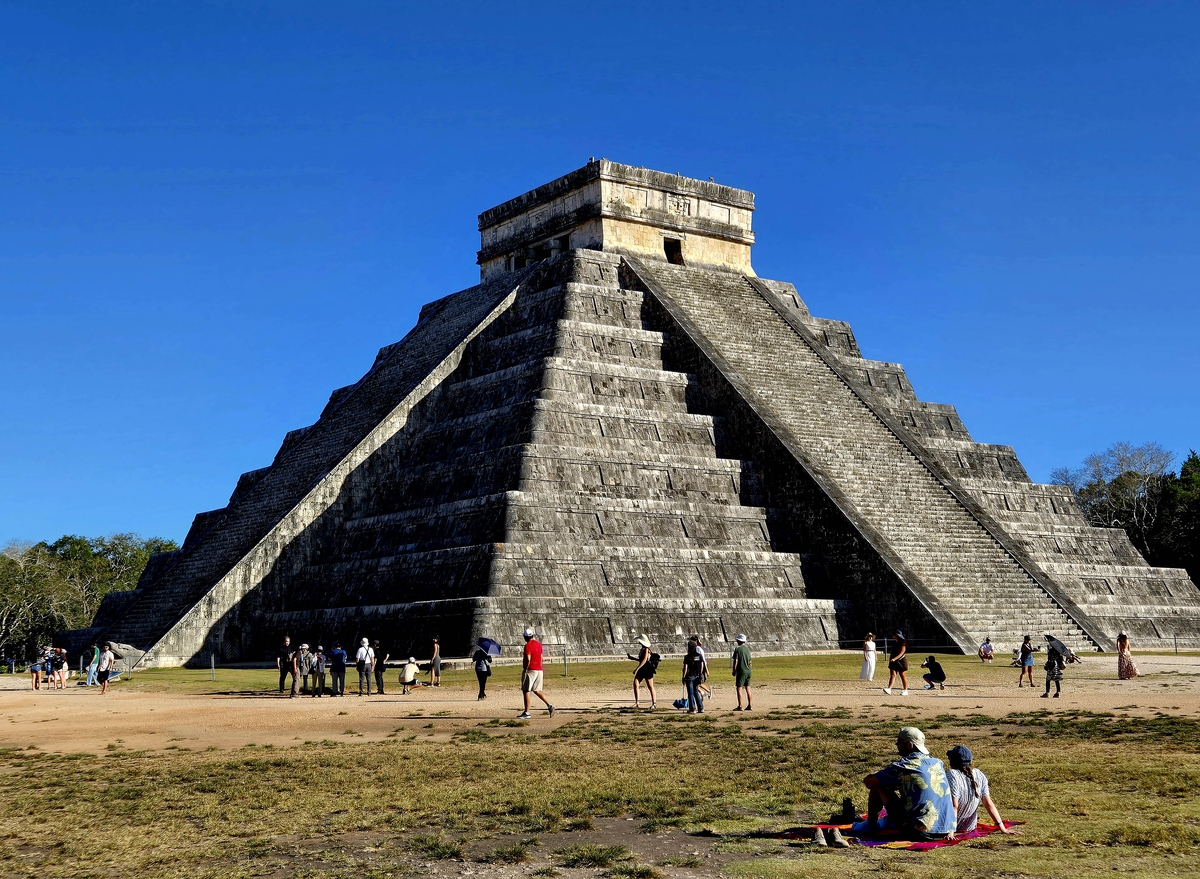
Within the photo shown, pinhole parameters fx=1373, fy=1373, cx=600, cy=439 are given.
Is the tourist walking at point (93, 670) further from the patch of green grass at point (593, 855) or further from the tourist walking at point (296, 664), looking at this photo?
the patch of green grass at point (593, 855)

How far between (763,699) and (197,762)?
31.7ft

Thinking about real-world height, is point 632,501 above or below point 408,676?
above

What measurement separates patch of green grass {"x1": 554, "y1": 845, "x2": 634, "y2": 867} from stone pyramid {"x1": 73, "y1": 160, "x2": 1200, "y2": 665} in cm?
1807

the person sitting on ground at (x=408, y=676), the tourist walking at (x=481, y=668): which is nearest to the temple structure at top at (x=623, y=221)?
the person sitting on ground at (x=408, y=676)

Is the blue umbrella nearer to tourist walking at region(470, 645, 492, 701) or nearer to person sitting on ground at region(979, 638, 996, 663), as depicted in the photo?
tourist walking at region(470, 645, 492, 701)

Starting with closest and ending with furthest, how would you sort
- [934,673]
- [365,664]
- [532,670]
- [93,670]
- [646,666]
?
[532,670] → [646,666] → [934,673] → [365,664] → [93,670]

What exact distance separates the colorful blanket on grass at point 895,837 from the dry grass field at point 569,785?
0.15 metres

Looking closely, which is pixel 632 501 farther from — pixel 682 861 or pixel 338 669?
pixel 682 861

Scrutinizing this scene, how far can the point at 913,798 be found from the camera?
32.9ft

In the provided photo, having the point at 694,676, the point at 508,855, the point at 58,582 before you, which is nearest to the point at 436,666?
the point at 694,676

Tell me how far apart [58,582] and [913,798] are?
57.7 meters

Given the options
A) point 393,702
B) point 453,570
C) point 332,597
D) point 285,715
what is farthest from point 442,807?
point 332,597

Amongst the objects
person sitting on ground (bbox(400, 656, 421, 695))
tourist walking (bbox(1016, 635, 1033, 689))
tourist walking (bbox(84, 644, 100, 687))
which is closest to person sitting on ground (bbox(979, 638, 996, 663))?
tourist walking (bbox(1016, 635, 1033, 689))

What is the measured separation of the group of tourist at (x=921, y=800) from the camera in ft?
32.8
